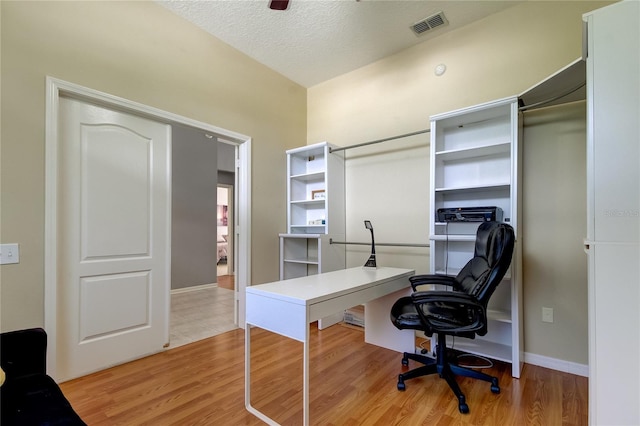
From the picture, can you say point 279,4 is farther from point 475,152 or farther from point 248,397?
point 248,397

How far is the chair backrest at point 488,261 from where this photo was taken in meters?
1.84

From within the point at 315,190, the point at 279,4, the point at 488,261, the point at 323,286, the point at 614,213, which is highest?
the point at 279,4

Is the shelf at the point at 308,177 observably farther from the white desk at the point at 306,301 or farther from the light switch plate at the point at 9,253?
the light switch plate at the point at 9,253

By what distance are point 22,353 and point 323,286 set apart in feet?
5.07

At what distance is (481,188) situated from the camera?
8.31 feet

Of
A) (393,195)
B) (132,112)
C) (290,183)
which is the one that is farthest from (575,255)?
(132,112)

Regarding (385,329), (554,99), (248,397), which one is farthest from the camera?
(385,329)

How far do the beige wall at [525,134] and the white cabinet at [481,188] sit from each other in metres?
0.18

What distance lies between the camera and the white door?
7.14ft

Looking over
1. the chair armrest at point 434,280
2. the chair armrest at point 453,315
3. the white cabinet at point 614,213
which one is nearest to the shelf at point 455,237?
the chair armrest at point 434,280

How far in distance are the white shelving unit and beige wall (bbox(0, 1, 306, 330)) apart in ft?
0.72

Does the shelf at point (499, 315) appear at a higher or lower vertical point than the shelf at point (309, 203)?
lower

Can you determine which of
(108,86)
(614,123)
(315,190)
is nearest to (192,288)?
(315,190)

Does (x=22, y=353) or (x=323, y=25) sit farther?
(x=323, y=25)
